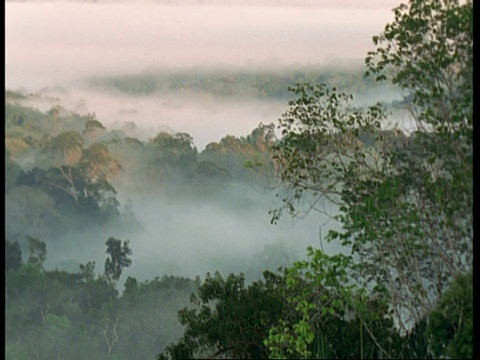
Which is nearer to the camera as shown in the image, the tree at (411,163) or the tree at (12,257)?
the tree at (411,163)

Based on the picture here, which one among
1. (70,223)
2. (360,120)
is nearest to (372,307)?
(360,120)

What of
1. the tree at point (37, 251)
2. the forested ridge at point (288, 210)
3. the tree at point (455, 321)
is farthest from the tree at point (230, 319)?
the tree at point (455, 321)

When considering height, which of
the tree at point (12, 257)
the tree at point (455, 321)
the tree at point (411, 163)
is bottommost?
the tree at point (455, 321)

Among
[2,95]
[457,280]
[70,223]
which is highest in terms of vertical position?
[2,95]

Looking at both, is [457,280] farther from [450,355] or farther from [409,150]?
[409,150]

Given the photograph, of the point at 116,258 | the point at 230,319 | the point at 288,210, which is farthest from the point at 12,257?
the point at 288,210

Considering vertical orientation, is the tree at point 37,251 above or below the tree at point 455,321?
Result: above

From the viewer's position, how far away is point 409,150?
19.1 feet

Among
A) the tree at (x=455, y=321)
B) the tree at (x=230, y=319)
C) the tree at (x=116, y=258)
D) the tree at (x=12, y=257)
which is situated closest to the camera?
the tree at (x=455, y=321)

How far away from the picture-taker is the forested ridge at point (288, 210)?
557 cm

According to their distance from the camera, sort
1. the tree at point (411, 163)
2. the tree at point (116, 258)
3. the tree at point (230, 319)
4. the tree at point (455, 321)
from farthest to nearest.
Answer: the tree at point (116, 258) < the tree at point (230, 319) < the tree at point (411, 163) < the tree at point (455, 321)

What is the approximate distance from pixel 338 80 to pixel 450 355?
2.08 meters

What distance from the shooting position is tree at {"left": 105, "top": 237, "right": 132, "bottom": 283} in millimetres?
6371

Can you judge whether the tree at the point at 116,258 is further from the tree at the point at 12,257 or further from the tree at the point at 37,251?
the tree at the point at 12,257
